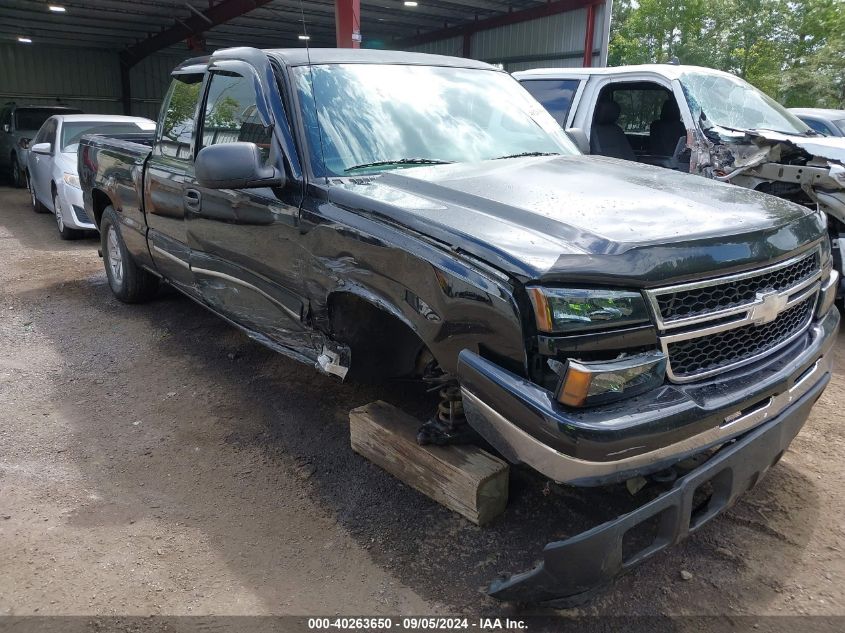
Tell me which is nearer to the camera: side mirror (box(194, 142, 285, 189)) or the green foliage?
side mirror (box(194, 142, 285, 189))

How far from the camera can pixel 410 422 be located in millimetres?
3125

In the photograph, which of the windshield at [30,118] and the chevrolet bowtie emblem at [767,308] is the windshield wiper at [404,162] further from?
the windshield at [30,118]

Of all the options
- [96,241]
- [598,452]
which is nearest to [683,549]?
[598,452]

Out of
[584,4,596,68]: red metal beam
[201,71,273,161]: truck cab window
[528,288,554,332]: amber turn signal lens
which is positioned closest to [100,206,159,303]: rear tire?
[201,71,273,161]: truck cab window

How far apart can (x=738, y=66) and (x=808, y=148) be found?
30.4 meters

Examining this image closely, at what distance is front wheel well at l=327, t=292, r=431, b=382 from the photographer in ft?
9.62

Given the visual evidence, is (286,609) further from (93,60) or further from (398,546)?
(93,60)

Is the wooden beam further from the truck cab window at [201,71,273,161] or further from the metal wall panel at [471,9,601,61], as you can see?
the metal wall panel at [471,9,601,61]

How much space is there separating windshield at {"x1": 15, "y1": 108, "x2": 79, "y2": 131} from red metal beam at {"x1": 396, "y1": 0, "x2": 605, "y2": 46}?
33.3ft

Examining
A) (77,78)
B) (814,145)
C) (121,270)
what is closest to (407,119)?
(121,270)

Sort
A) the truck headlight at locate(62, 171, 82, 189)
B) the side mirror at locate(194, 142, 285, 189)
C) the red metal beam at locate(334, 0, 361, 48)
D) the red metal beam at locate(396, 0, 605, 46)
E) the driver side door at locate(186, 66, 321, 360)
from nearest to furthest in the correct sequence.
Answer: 1. the side mirror at locate(194, 142, 285, 189)
2. the driver side door at locate(186, 66, 321, 360)
3. the truck headlight at locate(62, 171, 82, 189)
4. the red metal beam at locate(334, 0, 361, 48)
5. the red metal beam at locate(396, 0, 605, 46)

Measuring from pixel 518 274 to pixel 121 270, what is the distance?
4.79 metres

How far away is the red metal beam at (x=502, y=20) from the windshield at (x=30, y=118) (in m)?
10.1

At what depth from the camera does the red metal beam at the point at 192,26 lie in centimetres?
1483
